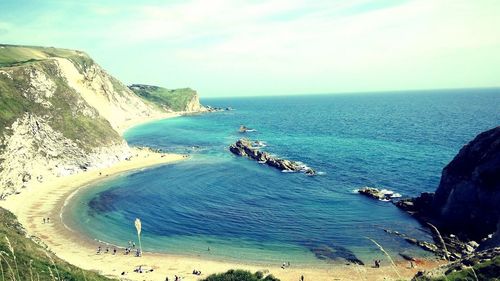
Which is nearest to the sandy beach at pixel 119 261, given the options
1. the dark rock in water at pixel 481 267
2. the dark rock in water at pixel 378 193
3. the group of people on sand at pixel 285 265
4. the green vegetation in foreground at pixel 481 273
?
the group of people on sand at pixel 285 265

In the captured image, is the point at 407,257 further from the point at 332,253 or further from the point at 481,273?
the point at 481,273

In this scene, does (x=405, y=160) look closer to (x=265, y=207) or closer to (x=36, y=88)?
(x=265, y=207)

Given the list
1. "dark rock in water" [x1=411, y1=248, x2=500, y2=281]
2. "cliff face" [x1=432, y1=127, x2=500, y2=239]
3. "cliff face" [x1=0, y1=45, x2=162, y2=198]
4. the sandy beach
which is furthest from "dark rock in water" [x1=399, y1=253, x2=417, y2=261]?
"cliff face" [x1=0, y1=45, x2=162, y2=198]

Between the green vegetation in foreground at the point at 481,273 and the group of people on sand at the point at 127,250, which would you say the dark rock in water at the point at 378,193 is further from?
the group of people on sand at the point at 127,250

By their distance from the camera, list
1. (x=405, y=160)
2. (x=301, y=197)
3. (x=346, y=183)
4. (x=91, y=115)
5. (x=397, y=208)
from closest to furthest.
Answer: (x=397, y=208)
(x=301, y=197)
(x=346, y=183)
(x=405, y=160)
(x=91, y=115)

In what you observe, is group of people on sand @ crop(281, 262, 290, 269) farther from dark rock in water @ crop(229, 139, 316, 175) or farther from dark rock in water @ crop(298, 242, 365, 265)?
dark rock in water @ crop(229, 139, 316, 175)

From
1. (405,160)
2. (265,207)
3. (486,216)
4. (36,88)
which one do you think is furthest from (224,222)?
(36,88)

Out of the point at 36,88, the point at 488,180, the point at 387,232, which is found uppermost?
the point at 36,88
